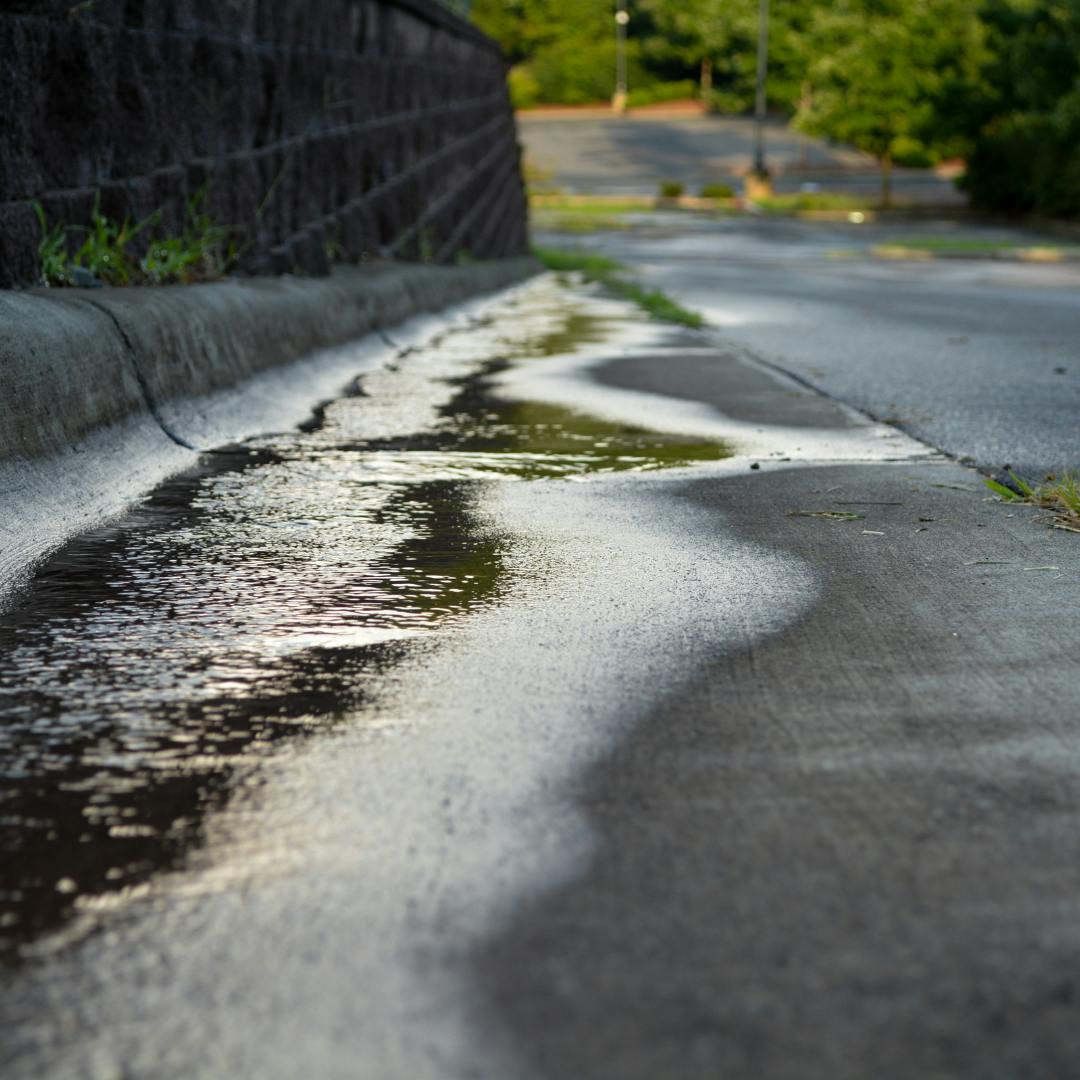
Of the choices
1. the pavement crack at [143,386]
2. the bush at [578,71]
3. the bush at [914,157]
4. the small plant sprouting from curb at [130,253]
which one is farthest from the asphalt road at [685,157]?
the pavement crack at [143,386]

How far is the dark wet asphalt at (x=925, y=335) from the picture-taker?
5898 millimetres

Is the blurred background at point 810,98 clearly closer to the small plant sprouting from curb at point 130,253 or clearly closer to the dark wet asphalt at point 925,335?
the dark wet asphalt at point 925,335

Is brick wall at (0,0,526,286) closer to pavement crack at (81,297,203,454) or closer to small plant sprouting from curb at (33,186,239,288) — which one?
small plant sprouting from curb at (33,186,239,288)

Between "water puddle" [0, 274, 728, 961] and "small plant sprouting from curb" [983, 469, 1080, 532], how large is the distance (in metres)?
0.95

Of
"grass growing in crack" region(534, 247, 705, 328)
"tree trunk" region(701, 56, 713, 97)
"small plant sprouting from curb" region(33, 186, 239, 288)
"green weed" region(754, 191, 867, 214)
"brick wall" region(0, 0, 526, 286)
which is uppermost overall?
"tree trunk" region(701, 56, 713, 97)

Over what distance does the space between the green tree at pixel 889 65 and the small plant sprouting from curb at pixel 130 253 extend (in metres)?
35.9

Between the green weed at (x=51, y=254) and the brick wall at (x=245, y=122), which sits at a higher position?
the brick wall at (x=245, y=122)

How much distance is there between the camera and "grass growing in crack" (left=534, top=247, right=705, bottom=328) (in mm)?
11034

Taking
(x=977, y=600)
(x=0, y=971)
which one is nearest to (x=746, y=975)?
(x=0, y=971)

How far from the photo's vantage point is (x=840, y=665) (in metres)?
2.84

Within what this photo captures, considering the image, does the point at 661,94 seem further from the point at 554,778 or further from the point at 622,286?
the point at 554,778

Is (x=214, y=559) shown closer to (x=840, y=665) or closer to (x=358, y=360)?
(x=840, y=665)

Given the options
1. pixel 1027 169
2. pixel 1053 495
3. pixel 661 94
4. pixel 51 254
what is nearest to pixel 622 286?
pixel 51 254

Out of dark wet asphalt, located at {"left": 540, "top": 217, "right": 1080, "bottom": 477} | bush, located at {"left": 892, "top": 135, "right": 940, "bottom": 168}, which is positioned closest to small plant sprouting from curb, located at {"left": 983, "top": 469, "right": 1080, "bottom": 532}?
dark wet asphalt, located at {"left": 540, "top": 217, "right": 1080, "bottom": 477}
